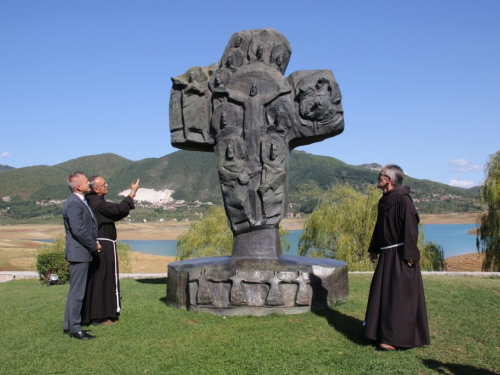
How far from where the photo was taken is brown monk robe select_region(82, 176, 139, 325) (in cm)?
579

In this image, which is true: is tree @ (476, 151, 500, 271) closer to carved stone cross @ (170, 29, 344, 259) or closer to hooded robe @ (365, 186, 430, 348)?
carved stone cross @ (170, 29, 344, 259)

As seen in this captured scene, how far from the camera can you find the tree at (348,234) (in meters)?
17.2

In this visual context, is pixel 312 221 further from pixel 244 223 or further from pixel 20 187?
pixel 20 187

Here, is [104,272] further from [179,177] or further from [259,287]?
[179,177]

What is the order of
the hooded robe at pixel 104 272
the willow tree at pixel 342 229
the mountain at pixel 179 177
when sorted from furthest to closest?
the mountain at pixel 179 177
the willow tree at pixel 342 229
the hooded robe at pixel 104 272

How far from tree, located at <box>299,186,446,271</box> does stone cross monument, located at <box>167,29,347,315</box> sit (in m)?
10.5

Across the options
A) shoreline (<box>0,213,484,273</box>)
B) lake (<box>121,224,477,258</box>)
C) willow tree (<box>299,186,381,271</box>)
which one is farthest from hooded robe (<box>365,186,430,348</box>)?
lake (<box>121,224,477,258</box>)

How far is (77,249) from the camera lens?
5.42 metres

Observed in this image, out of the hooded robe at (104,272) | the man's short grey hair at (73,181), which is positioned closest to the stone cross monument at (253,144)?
the hooded robe at (104,272)

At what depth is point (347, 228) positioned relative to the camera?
17.8 m

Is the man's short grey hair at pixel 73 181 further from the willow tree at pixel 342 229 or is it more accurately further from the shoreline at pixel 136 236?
the shoreline at pixel 136 236

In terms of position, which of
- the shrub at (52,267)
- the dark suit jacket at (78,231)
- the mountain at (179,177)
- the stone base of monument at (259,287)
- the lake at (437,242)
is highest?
the mountain at (179,177)

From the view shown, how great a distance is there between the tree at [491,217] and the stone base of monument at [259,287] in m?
12.3

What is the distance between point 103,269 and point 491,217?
49.2 ft
